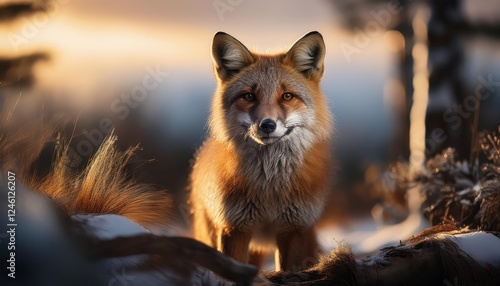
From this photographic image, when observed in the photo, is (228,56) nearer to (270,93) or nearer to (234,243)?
(270,93)

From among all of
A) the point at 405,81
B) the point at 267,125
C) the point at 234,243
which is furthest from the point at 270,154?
the point at 405,81

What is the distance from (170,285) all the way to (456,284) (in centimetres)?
134

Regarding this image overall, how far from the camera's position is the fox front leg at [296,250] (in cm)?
284

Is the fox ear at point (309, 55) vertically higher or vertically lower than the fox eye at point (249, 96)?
higher

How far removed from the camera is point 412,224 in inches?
188

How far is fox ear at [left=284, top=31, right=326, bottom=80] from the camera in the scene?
278 cm

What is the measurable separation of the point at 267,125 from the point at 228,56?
1.83 feet

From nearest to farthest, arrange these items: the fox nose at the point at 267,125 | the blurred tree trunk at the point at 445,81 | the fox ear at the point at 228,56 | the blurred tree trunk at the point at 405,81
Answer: the fox nose at the point at 267,125
the fox ear at the point at 228,56
the blurred tree trunk at the point at 445,81
the blurred tree trunk at the point at 405,81

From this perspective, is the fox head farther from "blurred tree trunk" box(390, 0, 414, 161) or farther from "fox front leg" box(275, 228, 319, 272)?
"blurred tree trunk" box(390, 0, 414, 161)

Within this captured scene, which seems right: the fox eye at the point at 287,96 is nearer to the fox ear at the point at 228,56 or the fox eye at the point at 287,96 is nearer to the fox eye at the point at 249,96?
the fox eye at the point at 249,96

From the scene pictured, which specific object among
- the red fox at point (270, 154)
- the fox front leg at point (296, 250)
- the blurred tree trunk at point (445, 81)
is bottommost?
the fox front leg at point (296, 250)

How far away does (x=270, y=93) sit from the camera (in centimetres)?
272

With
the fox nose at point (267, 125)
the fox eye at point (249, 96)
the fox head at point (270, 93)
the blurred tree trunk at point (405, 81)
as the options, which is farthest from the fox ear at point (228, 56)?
the blurred tree trunk at point (405, 81)

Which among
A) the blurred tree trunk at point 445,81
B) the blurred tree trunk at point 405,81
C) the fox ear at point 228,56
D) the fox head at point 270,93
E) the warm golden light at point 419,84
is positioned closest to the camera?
the fox head at point 270,93
